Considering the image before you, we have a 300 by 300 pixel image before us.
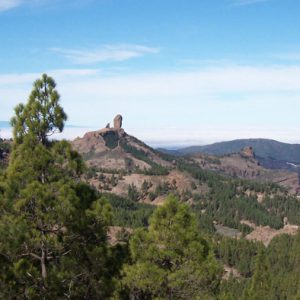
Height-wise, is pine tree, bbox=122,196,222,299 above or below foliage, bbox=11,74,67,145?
below

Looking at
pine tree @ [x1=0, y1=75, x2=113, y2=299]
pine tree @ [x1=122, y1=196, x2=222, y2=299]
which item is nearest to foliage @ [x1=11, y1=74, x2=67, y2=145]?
pine tree @ [x1=0, y1=75, x2=113, y2=299]

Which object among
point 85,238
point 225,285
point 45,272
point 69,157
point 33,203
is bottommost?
point 225,285

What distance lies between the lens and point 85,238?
26.3m

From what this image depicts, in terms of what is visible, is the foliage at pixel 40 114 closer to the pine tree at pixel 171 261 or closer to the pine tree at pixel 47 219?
the pine tree at pixel 47 219

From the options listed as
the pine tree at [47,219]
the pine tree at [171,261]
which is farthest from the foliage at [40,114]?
the pine tree at [171,261]

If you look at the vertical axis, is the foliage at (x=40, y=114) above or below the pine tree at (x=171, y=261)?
above

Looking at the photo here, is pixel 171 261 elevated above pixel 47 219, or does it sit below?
below

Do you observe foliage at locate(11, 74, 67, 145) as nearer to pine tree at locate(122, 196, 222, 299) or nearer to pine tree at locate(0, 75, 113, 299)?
pine tree at locate(0, 75, 113, 299)

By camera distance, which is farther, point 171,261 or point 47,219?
point 171,261

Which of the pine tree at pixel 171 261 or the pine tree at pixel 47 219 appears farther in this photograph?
the pine tree at pixel 171 261

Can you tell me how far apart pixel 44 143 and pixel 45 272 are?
7175 millimetres

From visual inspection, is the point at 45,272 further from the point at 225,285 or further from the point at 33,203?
the point at 225,285

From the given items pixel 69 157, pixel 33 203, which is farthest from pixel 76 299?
pixel 69 157

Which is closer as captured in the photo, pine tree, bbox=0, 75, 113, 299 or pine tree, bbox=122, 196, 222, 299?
pine tree, bbox=0, 75, 113, 299
